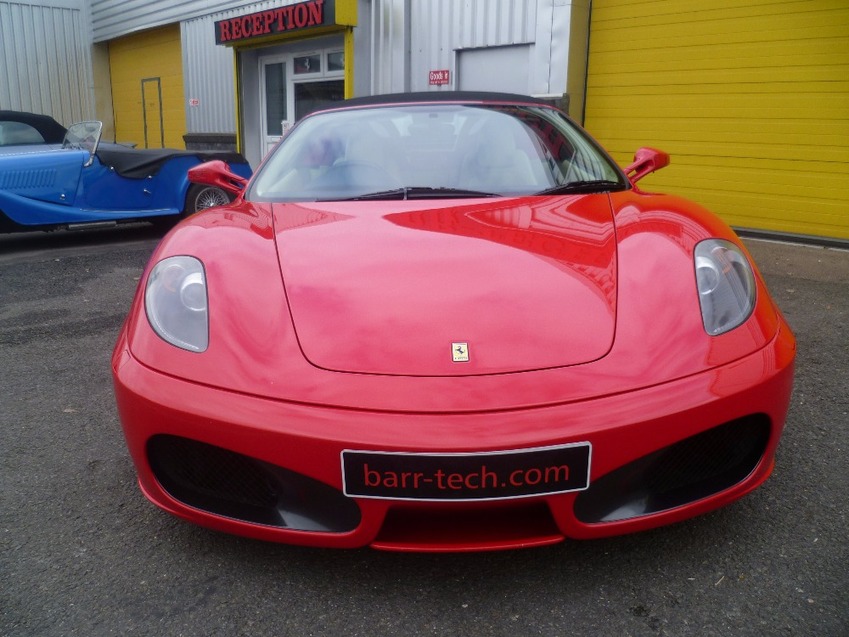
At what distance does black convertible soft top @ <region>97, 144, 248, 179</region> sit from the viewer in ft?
21.2

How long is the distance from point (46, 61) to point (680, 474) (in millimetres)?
17905

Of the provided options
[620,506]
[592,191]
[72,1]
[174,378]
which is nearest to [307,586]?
[174,378]

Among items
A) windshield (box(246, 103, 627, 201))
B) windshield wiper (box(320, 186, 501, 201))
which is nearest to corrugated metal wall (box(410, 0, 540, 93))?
windshield (box(246, 103, 627, 201))

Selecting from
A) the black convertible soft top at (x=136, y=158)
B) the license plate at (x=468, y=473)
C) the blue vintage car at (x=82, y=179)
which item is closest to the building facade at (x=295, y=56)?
the blue vintage car at (x=82, y=179)

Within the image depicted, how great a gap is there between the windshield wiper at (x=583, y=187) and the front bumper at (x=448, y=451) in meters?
0.93

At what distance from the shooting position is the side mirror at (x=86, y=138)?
634 centimetres

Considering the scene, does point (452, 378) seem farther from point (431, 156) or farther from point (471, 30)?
point (471, 30)

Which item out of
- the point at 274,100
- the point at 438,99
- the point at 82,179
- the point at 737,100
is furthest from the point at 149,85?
the point at 438,99

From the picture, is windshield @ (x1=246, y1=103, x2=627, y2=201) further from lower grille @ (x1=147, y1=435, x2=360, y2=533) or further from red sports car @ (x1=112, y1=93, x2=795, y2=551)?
lower grille @ (x1=147, y1=435, x2=360, y2=533)

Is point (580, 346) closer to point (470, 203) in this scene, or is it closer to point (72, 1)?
point (470, 203)

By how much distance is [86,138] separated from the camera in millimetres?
6426

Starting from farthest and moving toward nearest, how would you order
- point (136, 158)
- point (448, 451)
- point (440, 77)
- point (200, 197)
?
point (440, 77) → point (200, 197) → point (136, 158) → point (448, 451)

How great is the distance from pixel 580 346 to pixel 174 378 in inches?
35.7

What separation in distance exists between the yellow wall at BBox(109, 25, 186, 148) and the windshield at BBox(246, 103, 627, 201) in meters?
12.7
